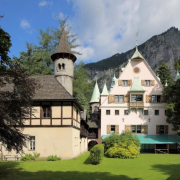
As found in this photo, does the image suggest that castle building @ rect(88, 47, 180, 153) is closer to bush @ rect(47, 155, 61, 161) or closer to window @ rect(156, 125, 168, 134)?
window @ rect(156, 125, 168, 134)

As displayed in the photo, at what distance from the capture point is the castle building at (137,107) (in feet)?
120

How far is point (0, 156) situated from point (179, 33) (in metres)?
140

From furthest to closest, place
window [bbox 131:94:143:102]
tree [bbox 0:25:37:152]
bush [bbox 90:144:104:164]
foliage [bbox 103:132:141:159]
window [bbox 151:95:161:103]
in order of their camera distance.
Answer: window [bbox 151:95:161:103], window [bbox 131:94:143:102], foliage [bbox 103:132:141:159], bush [bbox 90:144:104:164], tree [bbox 0:25:37:152]

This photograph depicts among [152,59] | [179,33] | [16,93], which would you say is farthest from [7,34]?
[179,33]

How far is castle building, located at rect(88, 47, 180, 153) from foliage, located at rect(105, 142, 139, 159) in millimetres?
9917

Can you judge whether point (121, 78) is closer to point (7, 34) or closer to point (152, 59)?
point (7, 34)

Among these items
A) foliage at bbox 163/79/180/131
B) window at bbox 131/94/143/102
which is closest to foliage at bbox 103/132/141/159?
foliage at bbox 163/79/180/131

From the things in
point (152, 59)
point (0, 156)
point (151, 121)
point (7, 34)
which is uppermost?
point (152, 59)

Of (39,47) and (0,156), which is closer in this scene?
(0,156)

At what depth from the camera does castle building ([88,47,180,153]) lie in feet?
120

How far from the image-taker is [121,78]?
38000 millimetres

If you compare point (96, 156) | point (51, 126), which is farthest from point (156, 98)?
point (51, 126)

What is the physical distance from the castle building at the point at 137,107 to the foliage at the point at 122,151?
9.92m

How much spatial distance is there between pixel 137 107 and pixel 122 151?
1281 centimetres
